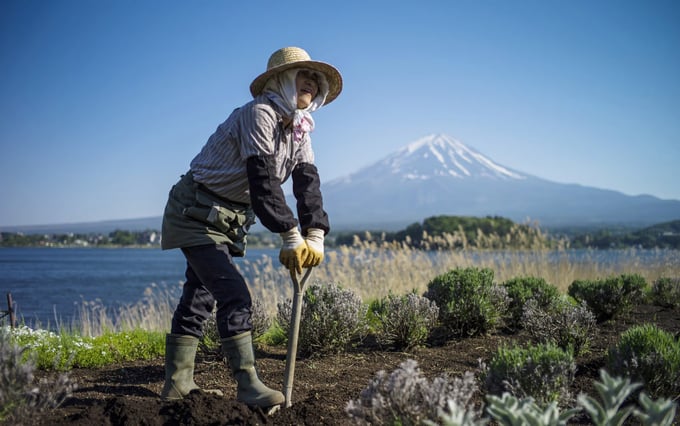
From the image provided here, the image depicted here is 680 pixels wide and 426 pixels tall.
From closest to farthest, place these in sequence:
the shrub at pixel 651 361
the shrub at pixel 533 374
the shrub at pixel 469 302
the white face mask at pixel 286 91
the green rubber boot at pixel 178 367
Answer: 1. the shrub at pixel 533 374
2. the shrub at pixel 651 361
3. the white face mask at pixel 286 91
4. the green rubber boot at pixel 178 367
5. the shrub at pixel 469 302

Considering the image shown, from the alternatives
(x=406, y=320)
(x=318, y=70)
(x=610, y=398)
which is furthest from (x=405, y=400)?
(x=406, y=320)

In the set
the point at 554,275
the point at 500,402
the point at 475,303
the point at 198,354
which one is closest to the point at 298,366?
the point at 198,354

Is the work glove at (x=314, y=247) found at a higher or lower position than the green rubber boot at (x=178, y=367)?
higher

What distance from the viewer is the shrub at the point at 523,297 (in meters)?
5.86

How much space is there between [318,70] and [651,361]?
8.64 ft

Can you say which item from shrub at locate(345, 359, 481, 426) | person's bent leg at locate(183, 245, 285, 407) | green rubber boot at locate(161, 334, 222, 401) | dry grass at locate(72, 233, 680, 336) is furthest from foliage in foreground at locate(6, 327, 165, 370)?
dry grass at locate(72, 233, 680, 336)

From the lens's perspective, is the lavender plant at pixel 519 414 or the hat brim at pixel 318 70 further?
the hat brim at pixel 318 70

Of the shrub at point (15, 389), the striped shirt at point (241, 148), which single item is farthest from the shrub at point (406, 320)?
the shrub at point (15, 389)

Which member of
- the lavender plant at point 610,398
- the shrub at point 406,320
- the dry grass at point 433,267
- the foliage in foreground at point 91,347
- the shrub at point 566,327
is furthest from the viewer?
the dry grass at point 433,267

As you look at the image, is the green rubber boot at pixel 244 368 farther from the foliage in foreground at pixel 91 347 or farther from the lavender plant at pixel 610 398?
the foliage in foreground at pixel 91 347

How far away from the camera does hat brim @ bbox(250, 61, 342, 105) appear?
3.47 metres

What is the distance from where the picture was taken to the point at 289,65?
11.3 feet

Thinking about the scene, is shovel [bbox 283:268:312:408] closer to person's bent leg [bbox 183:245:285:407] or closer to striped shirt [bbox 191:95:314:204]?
person's bent leg [bbox 183:245:285:407]

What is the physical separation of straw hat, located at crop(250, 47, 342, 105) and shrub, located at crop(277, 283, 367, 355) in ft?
6.69
